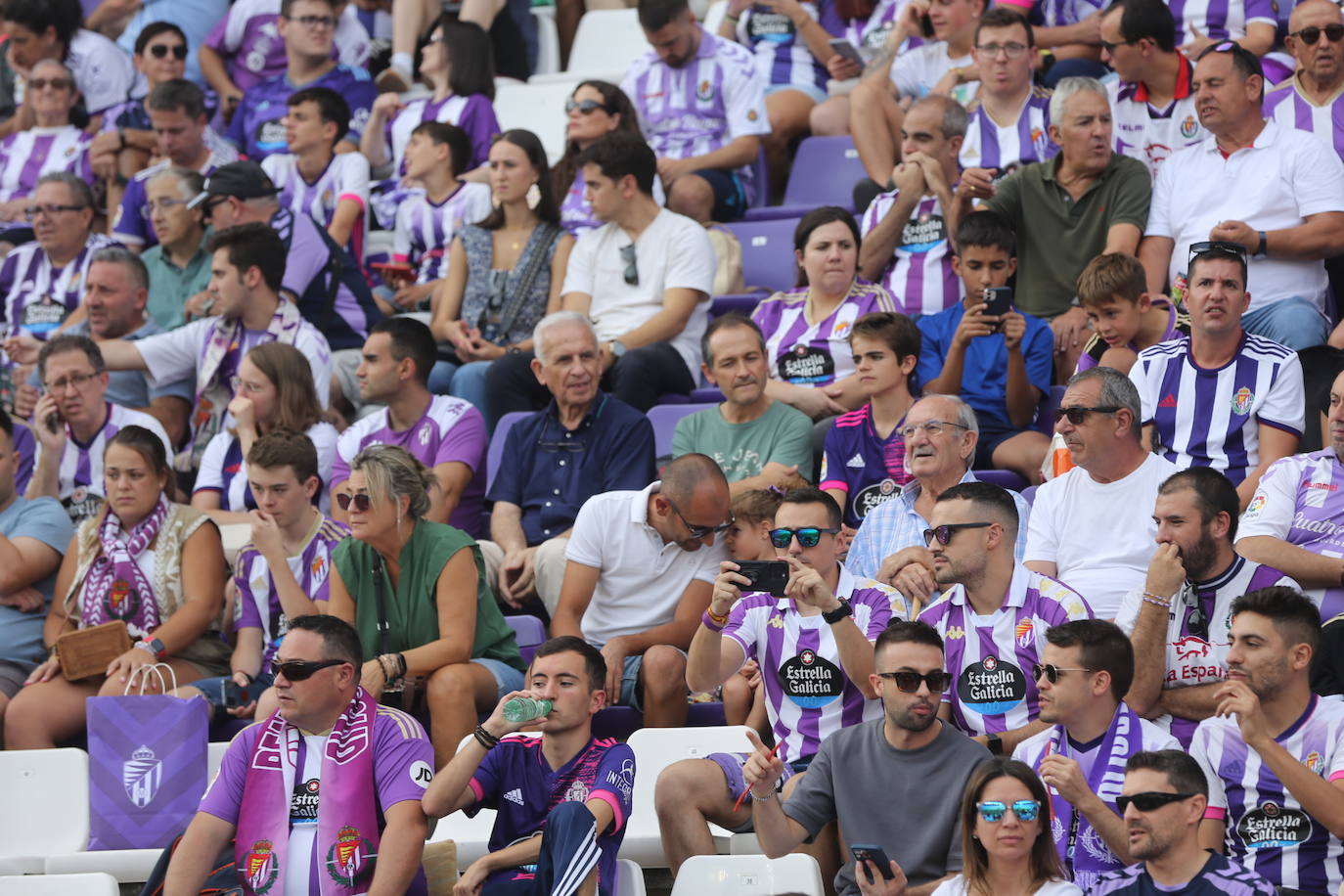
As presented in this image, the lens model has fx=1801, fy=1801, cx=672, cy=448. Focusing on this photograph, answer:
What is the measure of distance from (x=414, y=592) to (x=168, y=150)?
3.93m

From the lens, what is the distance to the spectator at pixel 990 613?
4.42 meters

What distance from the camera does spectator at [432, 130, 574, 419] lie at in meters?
6.95

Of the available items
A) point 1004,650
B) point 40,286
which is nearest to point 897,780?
point 1004,650

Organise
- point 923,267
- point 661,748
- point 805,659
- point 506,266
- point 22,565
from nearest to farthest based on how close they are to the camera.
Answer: point 805,659 → point 661,748 → point 22,565 → point 923,267 → point 506,266

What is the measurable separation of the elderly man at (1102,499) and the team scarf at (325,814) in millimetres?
1912

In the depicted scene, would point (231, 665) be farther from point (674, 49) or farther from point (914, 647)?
point (674, 49)

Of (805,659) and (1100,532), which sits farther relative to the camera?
(1100,532)

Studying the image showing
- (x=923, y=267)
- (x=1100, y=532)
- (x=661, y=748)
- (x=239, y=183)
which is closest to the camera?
(x=661, y=748)

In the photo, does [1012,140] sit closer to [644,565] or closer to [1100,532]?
[1100,532]

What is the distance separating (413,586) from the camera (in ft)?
17.0

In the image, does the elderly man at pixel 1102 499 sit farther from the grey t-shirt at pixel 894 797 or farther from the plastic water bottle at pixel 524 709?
the plastic water bottle at pixel 524 709

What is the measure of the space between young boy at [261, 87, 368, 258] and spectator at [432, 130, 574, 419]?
3.45 ft

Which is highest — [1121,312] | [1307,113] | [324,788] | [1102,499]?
[1307,113]

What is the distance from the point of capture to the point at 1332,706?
13.3ft
